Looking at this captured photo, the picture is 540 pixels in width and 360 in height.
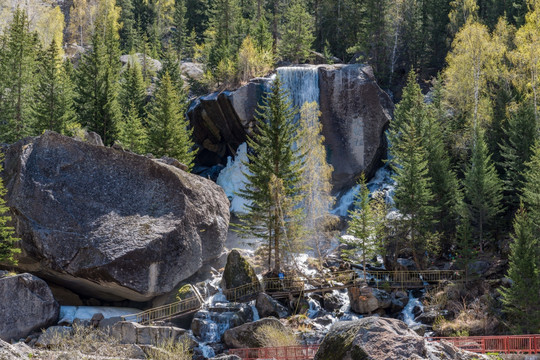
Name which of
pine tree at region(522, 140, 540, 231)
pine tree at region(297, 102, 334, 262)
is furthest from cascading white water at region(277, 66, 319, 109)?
pine tree at region(522, 140, 540, 231)

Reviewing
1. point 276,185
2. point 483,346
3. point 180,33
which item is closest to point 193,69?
point 180,33

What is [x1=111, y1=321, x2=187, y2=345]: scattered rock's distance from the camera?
22.0 m

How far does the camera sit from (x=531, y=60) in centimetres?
3588

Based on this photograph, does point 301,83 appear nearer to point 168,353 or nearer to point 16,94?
point 16,94

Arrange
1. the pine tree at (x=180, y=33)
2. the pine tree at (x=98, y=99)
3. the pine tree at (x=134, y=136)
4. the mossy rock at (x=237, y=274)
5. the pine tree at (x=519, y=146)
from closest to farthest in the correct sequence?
1. the mossy rock at (x=237, y=274)
2. the pine tree at (x=519, y=146)
3. the pine tree at (x=134, y=136)
4. the pine tree at (x=98, y=99)
5. the pine tree at (x=180, y=33)

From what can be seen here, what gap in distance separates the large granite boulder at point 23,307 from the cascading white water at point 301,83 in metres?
26.3

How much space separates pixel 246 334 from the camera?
74.3 feet

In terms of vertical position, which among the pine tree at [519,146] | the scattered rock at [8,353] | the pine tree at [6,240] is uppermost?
the pine tree at [519,146]

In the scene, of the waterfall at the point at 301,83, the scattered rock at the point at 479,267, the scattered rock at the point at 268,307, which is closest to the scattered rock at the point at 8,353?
the scattered rock at the point at 268,307

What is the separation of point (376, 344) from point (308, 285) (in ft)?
67.1

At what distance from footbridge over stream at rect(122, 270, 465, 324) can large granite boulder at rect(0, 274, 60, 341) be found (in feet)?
12.1

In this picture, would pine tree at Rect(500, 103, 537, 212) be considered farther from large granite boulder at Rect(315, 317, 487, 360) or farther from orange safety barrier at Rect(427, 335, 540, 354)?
large granite boulder at Rect(315, 317, 487, 360)

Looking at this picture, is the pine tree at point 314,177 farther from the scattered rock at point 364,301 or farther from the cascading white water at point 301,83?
the cascading white water at point 301,83

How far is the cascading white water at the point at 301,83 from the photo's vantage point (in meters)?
44.2
